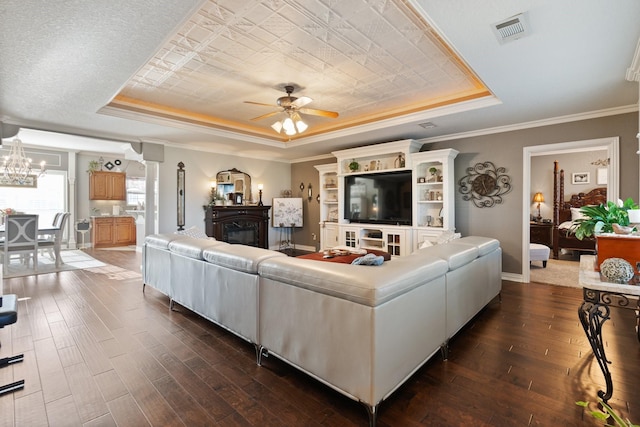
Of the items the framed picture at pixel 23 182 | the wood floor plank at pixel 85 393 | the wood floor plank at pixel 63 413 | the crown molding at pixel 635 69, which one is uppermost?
the crown molding at pixel 635 69

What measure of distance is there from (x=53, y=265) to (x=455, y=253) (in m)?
7.28

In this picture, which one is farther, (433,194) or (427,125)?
(433,194)

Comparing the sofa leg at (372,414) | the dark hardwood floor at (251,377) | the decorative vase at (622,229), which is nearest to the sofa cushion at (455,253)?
the dark hardwood floor at (251,377)

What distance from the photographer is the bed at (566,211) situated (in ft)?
21.7

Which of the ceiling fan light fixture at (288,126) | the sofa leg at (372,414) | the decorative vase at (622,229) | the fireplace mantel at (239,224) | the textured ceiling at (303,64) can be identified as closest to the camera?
the sofa leg at (372,414)

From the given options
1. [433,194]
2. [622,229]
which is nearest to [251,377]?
[622,229]

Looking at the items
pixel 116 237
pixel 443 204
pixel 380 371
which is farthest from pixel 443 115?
pixel 116 237

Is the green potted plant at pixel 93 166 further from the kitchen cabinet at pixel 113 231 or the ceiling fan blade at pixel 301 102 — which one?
the ceiling fan blade at pixel 301 102

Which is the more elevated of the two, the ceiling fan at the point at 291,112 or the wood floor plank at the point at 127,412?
the ceiling fan at the point at 291,112

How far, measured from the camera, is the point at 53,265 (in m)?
6.02

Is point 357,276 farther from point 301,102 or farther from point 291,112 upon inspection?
point 291,112

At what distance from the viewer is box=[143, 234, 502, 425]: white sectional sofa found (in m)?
1.69

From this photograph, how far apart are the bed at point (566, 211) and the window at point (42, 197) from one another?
1228 centimetres

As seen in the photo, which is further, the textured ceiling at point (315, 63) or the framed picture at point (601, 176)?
the framed picture at point (601, 176)
